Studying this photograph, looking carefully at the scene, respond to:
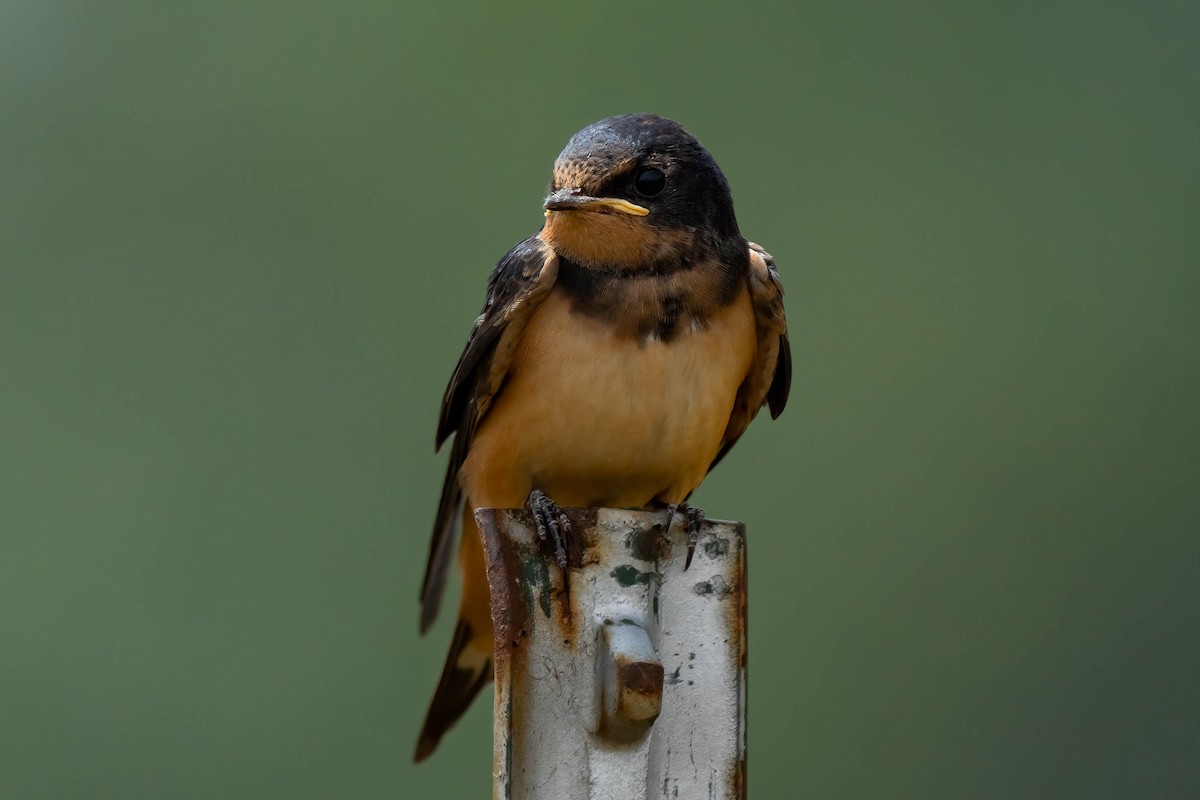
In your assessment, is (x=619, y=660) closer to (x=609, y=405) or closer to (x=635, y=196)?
(x=609, y=405)

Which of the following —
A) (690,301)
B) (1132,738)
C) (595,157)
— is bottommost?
(1132,738)

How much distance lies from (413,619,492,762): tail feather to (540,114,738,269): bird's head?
0.56m

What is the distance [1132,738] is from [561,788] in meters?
2.52

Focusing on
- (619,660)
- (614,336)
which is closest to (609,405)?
(614,336)

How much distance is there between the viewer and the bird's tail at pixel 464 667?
195cm

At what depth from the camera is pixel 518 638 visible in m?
1.13

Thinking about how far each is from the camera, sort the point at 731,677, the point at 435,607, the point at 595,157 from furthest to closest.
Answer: the point at 435,607
the point at 595,157
the point at 731,677

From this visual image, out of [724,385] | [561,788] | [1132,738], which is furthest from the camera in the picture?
[1132,738]

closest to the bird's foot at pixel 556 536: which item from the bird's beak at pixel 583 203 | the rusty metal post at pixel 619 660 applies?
the rusty metal post at pixel 619 660

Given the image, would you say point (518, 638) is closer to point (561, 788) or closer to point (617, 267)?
point (561, 788)

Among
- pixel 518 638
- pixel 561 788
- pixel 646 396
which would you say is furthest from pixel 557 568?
pixel 646 396

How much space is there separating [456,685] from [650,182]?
0.72 meters

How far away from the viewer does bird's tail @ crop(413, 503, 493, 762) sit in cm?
195

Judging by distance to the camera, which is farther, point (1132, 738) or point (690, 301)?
point (1132, 738)
